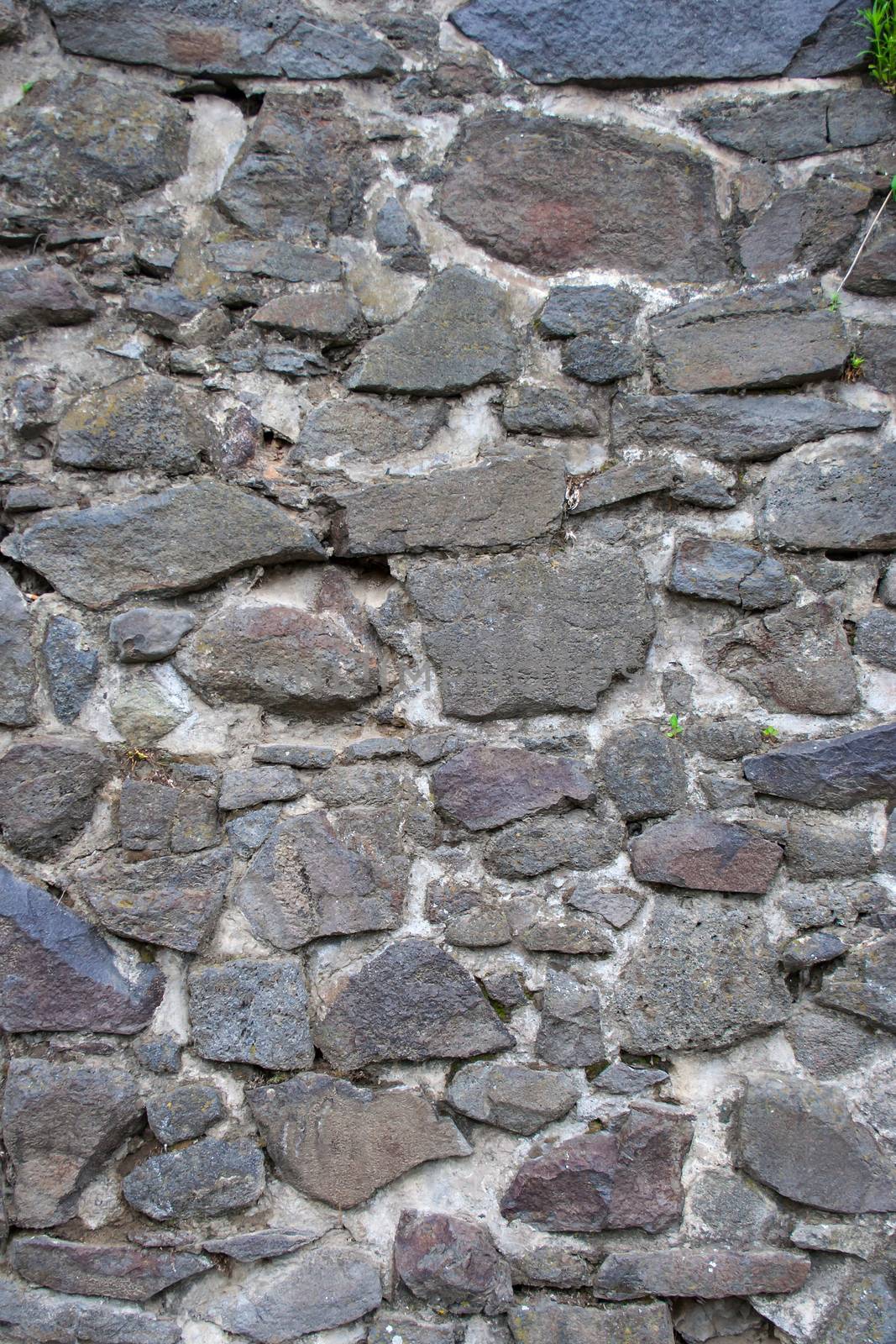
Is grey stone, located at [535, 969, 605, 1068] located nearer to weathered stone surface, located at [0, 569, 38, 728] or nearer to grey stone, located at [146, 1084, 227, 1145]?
grey stone, located at [146, 1084, 227, 1145]

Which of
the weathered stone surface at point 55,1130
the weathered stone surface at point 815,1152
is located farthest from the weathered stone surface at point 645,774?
the weathered stone surface at point 55,1130

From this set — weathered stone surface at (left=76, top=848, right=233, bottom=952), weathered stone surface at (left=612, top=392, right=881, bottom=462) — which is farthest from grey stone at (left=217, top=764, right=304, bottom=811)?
weathered stone surface at (left=612, top=392, right=881, bottom=462)

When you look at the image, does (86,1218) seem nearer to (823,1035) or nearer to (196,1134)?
(196,1134)

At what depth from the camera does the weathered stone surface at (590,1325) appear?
1.61 m

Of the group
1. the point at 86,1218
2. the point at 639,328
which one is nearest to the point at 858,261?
the point at 639,328

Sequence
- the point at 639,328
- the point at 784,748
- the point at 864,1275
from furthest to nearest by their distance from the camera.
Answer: the point at 639,328
the point at 784,748
the point at 864,1275

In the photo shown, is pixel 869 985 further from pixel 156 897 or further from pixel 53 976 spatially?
pixel 53 976

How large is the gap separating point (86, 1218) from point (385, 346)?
5.82ft

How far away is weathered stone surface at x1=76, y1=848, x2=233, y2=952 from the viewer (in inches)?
66.9

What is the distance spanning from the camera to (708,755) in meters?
1.80

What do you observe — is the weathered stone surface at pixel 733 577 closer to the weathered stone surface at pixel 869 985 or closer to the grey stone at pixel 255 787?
the weathered stone surface at pixel 869 985

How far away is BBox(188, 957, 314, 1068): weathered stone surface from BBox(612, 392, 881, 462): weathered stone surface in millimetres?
1288

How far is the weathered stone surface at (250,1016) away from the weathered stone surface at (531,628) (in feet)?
2.06

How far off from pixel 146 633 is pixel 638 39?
5.35 ft
